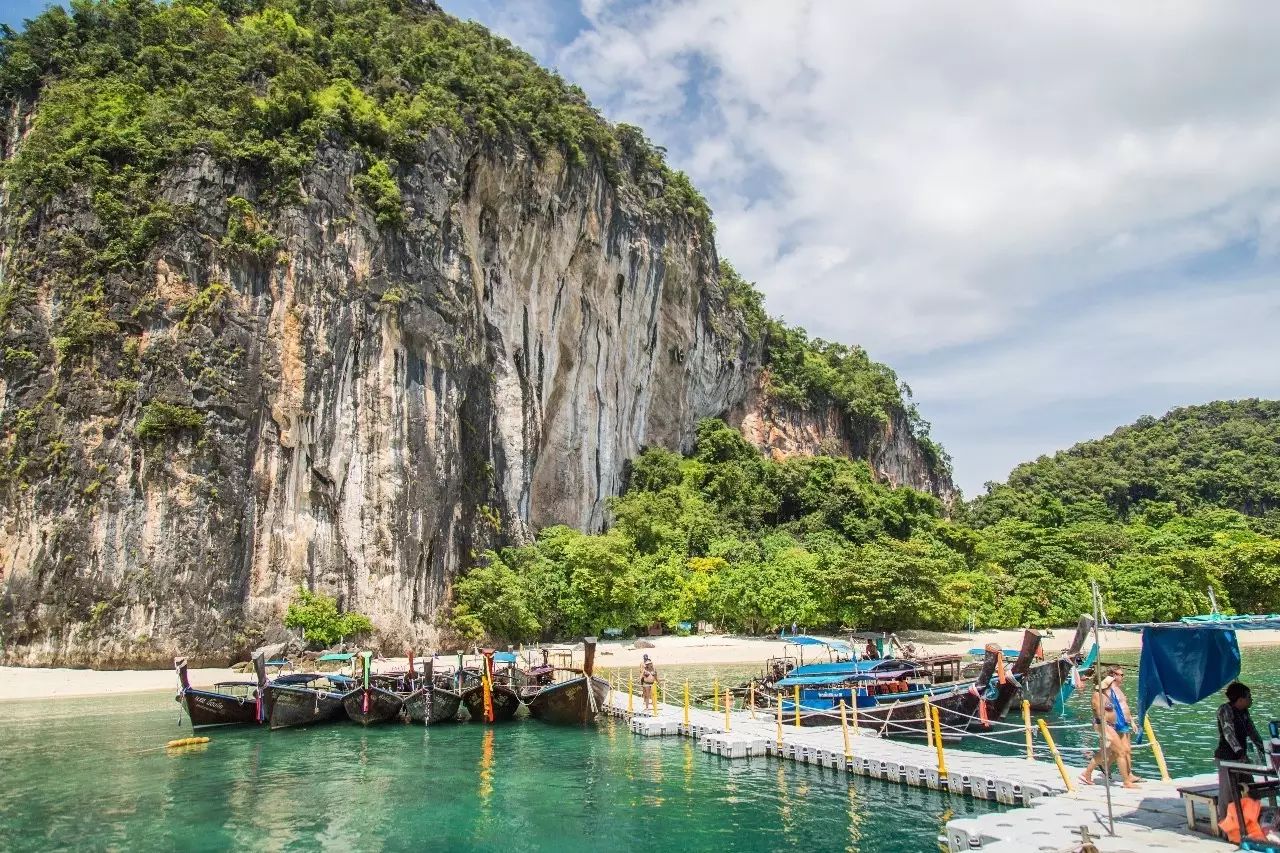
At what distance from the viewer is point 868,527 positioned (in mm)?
59938

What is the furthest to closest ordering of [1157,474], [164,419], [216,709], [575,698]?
[1157,474] < [164,419] < [216,709] < [575,698]

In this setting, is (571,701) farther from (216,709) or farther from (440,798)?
(216,709)

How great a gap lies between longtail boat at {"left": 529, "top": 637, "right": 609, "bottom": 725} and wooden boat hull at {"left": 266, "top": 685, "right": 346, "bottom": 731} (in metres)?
6.18

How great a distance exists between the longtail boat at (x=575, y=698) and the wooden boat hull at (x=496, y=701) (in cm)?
Result: 118

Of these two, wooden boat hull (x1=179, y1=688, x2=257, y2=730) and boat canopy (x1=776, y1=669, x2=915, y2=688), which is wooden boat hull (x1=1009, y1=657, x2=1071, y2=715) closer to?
boat canopy (x1=776, y1=669, x2=915, y2=688)

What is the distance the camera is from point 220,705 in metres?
23.9

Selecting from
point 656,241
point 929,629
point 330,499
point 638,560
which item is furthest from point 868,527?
point 330,499

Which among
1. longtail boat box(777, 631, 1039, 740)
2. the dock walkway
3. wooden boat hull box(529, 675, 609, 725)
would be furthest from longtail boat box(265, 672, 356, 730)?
longtail boat box(777, 631, 1039, 740)

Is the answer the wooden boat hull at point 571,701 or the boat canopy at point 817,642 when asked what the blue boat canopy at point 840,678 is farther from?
the wooden boat hull at point 571,701

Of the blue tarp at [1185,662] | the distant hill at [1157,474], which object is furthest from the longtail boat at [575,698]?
the distant hill at [1157,474]

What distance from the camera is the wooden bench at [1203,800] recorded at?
8.75 meters

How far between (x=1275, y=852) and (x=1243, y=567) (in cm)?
5304

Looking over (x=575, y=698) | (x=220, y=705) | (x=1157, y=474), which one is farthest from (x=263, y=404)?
(x=1157, y=474)

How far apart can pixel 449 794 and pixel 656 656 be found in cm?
2739
